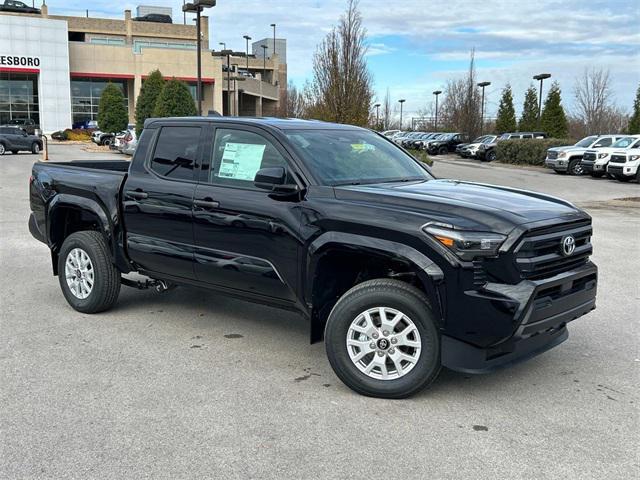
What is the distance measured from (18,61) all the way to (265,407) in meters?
63.4

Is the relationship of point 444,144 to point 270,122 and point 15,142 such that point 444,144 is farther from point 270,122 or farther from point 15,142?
point 270,122

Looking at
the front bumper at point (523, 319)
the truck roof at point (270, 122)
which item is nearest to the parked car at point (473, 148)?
the truck roof at point (270, 122)

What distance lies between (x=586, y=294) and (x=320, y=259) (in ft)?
6.17

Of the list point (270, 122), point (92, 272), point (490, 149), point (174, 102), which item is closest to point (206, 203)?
point (270, 122)

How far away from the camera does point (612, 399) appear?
4387mm

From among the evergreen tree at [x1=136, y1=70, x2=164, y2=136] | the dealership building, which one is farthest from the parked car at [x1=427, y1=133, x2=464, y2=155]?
the evergreen tree at [x1=136, y1=70, x2=164, y2=136]

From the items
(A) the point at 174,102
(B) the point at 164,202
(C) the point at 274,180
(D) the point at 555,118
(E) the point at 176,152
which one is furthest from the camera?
(D) the point at 555,118

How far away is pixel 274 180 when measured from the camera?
15.4 feet

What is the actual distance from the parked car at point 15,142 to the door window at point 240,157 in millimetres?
34893

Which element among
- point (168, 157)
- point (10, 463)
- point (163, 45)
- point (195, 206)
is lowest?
point (10, 463)

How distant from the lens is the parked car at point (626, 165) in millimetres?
25819

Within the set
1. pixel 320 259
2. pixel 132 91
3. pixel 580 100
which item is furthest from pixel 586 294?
pixel 132 91

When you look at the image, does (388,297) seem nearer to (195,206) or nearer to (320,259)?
(320,259)

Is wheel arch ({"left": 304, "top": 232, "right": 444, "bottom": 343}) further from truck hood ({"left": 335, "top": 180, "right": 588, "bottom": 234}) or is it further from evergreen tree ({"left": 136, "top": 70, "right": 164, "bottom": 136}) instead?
evergreen tree ({"left": 136, "top": 70, "right": 164, "bottom": 136})
